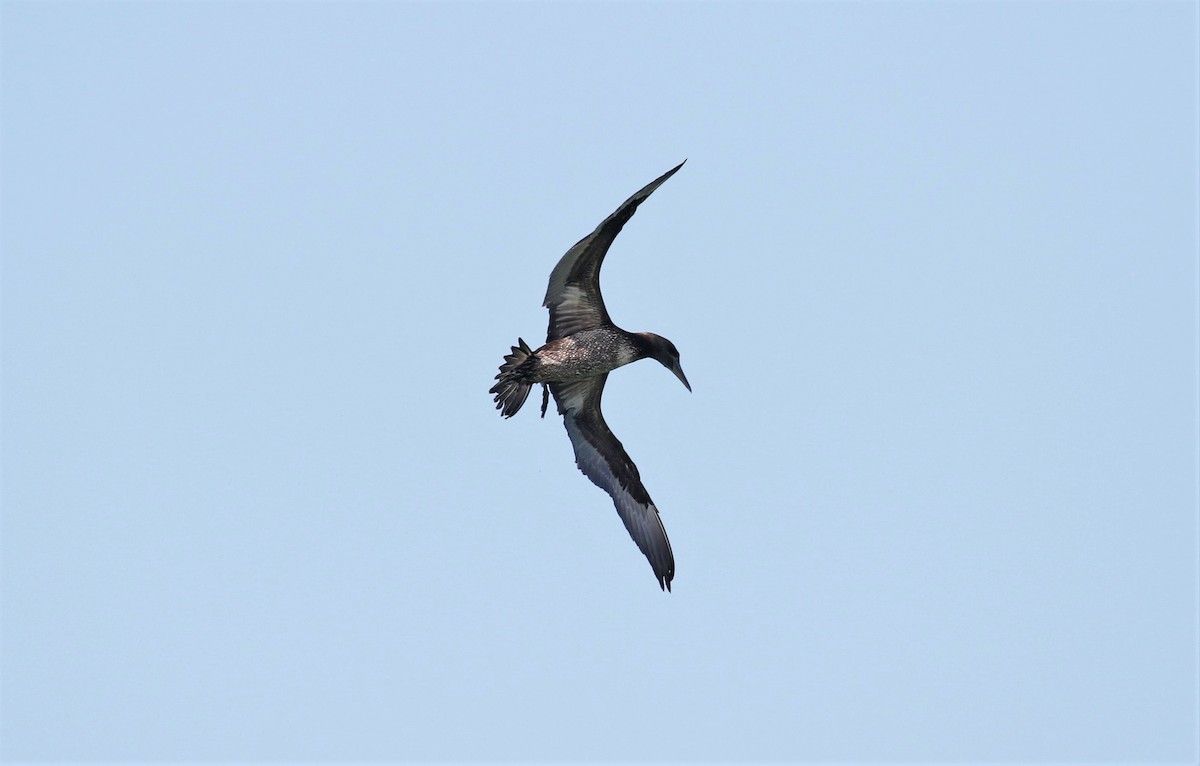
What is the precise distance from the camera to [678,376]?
52.2 ft

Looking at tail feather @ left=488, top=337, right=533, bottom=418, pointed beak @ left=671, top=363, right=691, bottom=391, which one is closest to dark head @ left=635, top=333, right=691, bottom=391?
pointed beak @ left=671, top=363, right=691, bottom=391

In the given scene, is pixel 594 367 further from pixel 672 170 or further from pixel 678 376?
pixel 672 170

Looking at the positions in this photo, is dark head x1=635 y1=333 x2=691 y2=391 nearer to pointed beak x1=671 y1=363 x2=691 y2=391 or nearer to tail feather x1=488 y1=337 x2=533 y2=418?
pointed beak x1=671 y1=363 x2=691 y2=391

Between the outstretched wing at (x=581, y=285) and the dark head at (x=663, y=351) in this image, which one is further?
the dark head at (x=663, y=351)

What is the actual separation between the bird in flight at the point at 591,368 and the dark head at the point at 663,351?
0.03 ft

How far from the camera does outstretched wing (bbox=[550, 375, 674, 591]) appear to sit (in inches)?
663

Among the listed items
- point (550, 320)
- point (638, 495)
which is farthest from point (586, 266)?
point (638, 495)

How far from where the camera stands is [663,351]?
52.0ft

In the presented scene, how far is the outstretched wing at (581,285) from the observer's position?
14.6m

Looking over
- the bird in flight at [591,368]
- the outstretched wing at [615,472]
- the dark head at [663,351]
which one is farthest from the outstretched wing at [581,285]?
the outstretched wing at [615,472]

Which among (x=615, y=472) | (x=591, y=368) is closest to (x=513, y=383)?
(x=591, y=368)

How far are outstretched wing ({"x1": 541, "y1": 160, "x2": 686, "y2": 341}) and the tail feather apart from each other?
53cm

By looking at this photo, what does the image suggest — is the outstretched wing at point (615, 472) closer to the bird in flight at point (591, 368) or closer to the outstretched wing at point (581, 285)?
the bird in flight at point (591, 368)

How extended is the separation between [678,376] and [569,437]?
1.77 m
